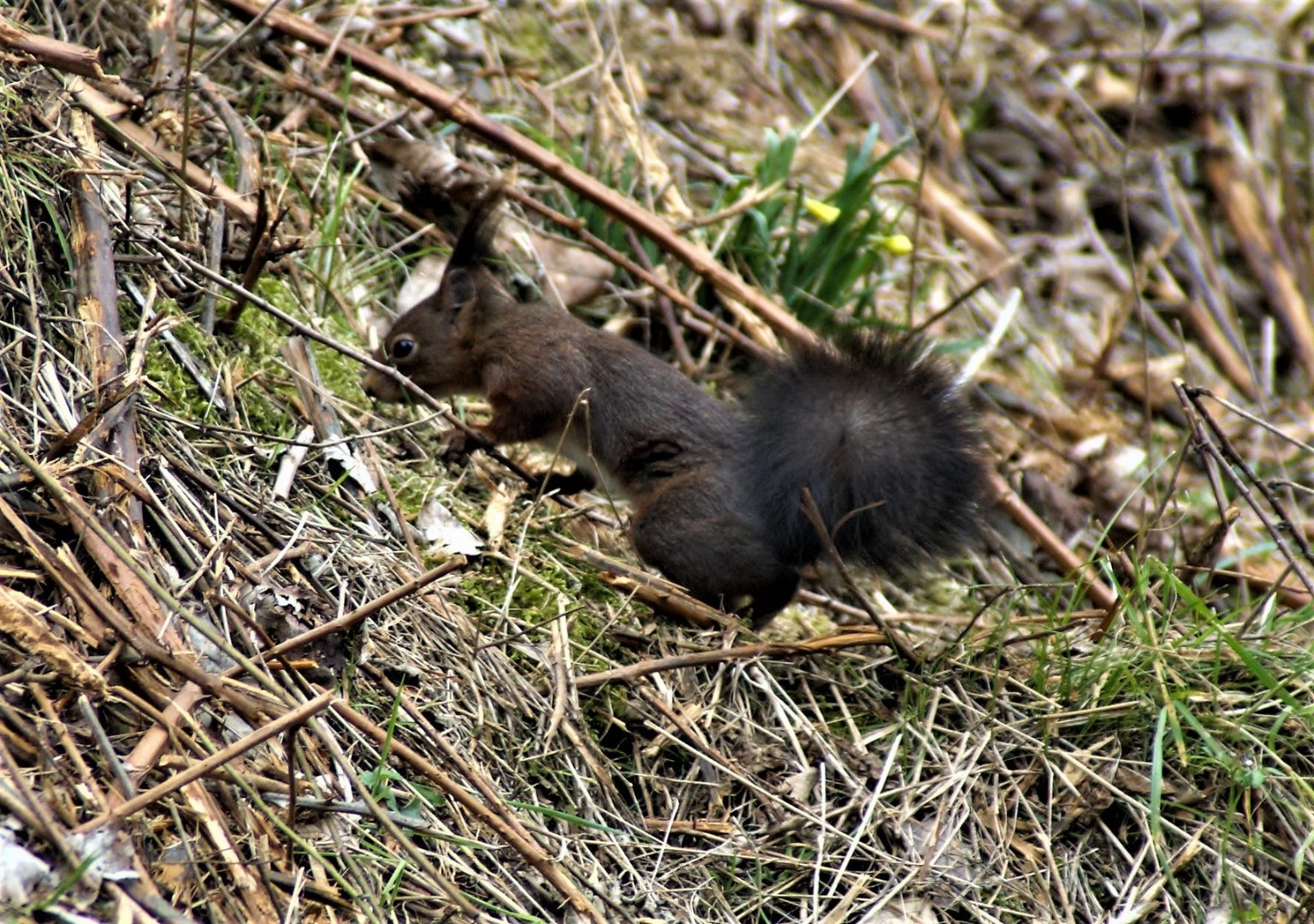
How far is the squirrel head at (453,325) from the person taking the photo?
4098 mm

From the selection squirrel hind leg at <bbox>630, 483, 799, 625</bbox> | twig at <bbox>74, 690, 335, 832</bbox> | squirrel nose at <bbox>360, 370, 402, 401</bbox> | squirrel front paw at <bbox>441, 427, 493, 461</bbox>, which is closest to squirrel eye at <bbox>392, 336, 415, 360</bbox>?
squirrel nose at <bbox>360, 370, 402, 401</bbox>

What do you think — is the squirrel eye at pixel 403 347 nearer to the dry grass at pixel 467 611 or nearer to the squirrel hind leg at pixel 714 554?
the dry grass at pixel 467 611

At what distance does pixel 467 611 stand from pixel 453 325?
1.30 meters

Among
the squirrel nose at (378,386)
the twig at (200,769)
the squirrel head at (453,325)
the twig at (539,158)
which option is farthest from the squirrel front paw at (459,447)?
the twig at (200,769)

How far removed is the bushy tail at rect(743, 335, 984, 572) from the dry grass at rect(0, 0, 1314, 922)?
31cm

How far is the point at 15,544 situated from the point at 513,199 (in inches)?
95.0

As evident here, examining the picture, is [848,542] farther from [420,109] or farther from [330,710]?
[420,109]

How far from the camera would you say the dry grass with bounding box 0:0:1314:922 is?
90.8 inches

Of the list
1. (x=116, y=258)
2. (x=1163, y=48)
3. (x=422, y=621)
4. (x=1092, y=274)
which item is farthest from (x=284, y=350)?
(x=1163, y=48)

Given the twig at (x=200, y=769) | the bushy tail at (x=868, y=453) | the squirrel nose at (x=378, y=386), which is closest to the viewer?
the twig at (x=200, y=769)

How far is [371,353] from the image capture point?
4.09 metres

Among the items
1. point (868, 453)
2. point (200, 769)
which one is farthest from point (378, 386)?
point (200, 769)

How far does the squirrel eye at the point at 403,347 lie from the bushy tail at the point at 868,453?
4.46 feet

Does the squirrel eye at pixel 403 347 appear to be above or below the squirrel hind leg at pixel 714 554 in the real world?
above
